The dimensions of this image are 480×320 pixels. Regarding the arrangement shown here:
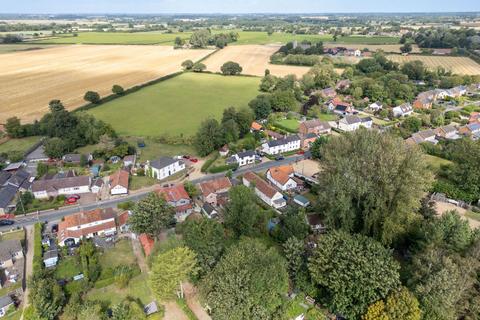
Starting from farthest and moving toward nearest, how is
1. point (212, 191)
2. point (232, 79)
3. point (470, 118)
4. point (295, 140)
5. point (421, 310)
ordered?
point (232, 79)
point (470, 118)
point (295, 140)
point (212, 191)
point (421, 310)

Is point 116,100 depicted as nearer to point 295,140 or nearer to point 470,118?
point 295,140

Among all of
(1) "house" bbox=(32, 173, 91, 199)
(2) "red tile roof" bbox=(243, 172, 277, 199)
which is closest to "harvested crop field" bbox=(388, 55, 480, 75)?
(2) "red tile roof" bbox=(243, 172, 277, 199)

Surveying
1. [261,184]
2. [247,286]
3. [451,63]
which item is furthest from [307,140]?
[451,63]

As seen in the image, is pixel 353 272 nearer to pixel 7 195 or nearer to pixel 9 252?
pixel 9 252

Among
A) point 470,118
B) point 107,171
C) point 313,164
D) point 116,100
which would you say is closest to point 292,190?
point 313,164

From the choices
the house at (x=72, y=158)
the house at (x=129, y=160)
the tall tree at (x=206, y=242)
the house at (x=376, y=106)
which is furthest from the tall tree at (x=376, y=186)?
the house at (x=376, y=106)

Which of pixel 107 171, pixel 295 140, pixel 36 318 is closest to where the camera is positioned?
pixel 36 318

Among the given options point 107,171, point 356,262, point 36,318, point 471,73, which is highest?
point 356,262
